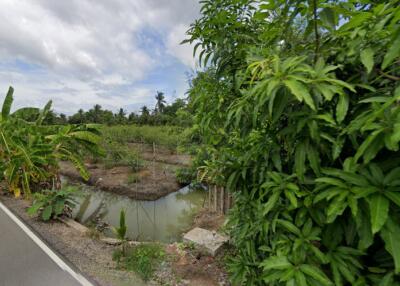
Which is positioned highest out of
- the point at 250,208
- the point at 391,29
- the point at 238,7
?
the point at 238,7

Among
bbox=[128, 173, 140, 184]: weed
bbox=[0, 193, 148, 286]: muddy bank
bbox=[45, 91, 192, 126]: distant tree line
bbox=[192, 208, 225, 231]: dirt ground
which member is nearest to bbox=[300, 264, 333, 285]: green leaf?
bbox=[0, 193, 148, 286]: muddy bank

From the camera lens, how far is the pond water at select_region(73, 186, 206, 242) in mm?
6422

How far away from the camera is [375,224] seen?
0.97m

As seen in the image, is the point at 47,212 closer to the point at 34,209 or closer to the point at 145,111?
the point at 34,209

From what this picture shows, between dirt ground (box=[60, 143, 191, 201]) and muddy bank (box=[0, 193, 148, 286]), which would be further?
dirt ground (box=[60, 143, 191, 201])

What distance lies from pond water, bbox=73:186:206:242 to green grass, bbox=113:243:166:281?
1.80 metres

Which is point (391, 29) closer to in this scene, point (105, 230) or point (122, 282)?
point (122, 282)

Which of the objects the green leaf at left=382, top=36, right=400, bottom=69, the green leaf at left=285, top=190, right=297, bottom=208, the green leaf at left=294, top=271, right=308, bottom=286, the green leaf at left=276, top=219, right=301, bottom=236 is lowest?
the green leaf at left=294, top=271, right=308, bottom=286

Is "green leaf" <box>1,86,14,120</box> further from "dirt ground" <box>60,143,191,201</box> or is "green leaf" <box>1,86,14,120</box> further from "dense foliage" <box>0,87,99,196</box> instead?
"dirt ground" <box>60,143,191,201</box>

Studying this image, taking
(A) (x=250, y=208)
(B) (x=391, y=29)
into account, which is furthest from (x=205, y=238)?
(B) (x=391, y=29)

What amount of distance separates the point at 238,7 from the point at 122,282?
12.2 ft

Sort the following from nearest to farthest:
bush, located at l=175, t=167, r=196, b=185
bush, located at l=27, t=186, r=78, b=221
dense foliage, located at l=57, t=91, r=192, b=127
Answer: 1. bush, located at l=27, t=186, r=78, b=221
2. bush, located at l=175, t=167, r=196, b=185
3. dense foliage, located at l=57, t=91, r=192, b=127

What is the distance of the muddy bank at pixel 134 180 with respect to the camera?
939 centimetres

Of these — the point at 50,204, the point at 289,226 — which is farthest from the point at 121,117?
the point at 289,226
